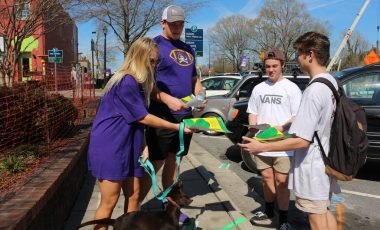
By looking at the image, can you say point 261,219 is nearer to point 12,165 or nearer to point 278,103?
point 278,103

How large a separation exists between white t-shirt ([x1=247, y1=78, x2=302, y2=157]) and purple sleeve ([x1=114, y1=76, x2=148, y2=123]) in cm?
171

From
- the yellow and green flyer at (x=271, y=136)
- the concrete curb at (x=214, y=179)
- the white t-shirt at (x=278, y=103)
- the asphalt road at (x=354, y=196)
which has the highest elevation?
the white t-shirt at (x=278, y=103)

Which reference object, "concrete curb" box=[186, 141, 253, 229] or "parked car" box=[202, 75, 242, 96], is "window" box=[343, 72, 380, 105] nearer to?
"concrete curb" box=[186, 141, 253, 229]

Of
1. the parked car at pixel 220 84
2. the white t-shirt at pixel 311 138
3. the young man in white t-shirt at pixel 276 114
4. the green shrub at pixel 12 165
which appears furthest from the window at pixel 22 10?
the parked car at pixel 220 84

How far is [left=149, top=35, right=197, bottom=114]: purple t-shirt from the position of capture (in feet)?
14.0

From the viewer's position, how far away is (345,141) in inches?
114

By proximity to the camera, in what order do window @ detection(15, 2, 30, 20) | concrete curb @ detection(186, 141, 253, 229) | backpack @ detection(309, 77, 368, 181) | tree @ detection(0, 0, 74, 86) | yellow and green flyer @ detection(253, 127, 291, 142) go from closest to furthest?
backpack @ detection(309, 77, 368, 181) < yellow and green flyer @ detection(253, 127, 291, 142) < concrete curb @ detection(186, 141, 253, 229) < window @ detection(15, 2, 30, 20) < tree @ detection(0, 0, 74, 86)

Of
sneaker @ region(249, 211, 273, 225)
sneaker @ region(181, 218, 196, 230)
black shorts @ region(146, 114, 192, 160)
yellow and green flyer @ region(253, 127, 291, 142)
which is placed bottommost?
sneaker @ region(249, 211, 273, 225)

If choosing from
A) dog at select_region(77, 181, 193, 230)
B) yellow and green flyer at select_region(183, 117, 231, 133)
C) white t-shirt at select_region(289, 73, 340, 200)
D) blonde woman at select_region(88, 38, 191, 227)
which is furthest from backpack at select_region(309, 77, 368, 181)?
blonde woman at select_region(88, 38, 191, 227)

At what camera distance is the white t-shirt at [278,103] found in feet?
15.1

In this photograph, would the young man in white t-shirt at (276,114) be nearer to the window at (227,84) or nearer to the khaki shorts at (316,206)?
the khaki shorts at (316,206)

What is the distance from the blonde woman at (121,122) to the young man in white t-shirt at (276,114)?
1.64m

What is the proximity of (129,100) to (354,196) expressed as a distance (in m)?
4.27

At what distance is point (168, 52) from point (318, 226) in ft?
6.97
